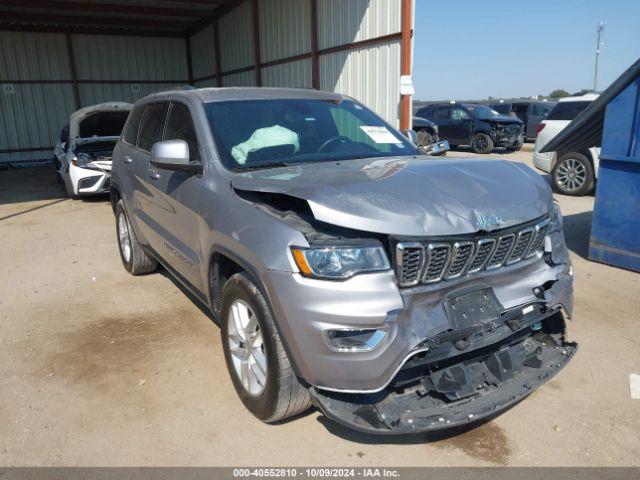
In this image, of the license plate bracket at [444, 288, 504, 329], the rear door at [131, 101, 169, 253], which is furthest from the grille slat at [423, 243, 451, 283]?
the rear door at [131, 101, 169, 253]

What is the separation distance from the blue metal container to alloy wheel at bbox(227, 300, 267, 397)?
4569mm

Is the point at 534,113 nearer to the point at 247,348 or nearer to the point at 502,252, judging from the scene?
the point at 502,252

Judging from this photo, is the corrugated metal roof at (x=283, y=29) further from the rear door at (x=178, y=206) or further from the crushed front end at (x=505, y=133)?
the rear door at (x=178, y=206)

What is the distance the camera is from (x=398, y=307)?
2316mm

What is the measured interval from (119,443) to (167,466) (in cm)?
38

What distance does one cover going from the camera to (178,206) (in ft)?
12.1

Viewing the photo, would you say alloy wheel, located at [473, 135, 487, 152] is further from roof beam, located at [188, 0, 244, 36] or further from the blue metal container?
the blue metal container

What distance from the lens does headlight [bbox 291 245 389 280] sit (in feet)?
7.73

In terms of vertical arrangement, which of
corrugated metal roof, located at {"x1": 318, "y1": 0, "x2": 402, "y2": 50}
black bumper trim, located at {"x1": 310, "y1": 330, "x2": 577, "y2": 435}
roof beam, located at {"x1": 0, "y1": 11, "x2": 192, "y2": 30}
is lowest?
black bumper trim, located at {"x1": 310, "y1": 330, "x2": 577, "y2": 435}

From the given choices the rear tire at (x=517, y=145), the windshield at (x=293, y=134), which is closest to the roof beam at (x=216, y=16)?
the rear tire at (x=517, y=145)

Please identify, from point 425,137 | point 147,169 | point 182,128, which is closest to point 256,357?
point 182,128

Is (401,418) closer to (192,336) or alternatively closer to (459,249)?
(459,249)

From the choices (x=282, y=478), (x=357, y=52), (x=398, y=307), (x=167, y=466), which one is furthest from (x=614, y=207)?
(x=357, y=52)

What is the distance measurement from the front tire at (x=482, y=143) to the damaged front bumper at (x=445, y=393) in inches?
616
